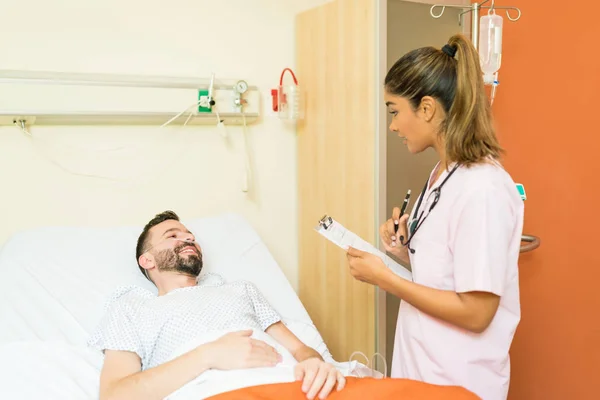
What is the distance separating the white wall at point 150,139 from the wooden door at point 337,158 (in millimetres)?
127

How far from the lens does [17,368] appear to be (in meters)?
1.58

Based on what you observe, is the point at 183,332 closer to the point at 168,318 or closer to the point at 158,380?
the point at 168,318

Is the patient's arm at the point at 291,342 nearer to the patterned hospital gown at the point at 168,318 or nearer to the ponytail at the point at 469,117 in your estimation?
the patterned hospital gown at the point at 168,318

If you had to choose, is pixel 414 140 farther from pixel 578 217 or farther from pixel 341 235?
pixel 578 217

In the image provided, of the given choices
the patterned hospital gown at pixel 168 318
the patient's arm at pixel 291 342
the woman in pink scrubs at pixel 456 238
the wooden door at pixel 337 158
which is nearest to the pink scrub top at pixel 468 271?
the woman in pink scrubs at pixel 456 238

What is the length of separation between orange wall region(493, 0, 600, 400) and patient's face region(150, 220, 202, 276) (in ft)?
4.85

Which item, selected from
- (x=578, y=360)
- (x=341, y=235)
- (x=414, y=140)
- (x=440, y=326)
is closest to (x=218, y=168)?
(x=341, y=235)

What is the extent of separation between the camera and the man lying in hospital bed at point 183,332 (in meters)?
1.42

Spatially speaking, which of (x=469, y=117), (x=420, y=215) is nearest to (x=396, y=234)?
(x=420, y=215)

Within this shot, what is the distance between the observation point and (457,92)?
1392mm

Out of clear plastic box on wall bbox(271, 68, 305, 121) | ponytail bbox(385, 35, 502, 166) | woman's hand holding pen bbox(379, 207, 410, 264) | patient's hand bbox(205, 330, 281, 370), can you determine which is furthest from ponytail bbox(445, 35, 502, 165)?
clear plastic box on wall bbox(271, 68, 305, 121)

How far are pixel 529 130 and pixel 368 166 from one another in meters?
0.82

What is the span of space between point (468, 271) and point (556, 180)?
1.20 metres

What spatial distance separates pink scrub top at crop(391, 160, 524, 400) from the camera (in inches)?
52.7
